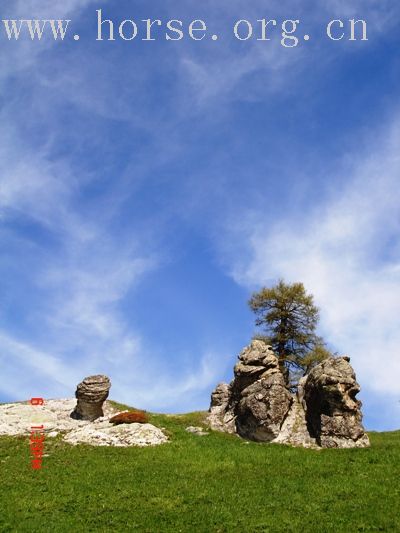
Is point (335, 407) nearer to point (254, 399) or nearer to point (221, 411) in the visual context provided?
point (254, 399)

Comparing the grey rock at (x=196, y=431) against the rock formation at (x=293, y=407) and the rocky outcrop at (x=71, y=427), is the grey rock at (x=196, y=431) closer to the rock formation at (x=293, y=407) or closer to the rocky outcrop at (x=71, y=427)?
the rock formation at (x=293, y=407)

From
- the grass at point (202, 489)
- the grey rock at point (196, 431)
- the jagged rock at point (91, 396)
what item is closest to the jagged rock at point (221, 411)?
the grey rock at point (196, 431)

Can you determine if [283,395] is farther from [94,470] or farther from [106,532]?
[106,532]

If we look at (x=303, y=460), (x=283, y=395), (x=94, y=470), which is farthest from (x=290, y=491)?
(x=283, y=395)

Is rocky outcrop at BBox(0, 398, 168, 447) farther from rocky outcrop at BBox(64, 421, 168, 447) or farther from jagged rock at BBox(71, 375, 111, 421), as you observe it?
jagged rock at BBox(71, 375, 111, 421)

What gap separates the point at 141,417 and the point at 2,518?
25.5 m

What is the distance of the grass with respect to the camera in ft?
85.8

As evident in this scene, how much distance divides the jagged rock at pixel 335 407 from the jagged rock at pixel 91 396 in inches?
930

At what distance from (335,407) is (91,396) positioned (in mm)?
27677

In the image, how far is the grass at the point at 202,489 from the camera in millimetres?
26156

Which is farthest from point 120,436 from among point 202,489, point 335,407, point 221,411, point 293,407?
point 335,407

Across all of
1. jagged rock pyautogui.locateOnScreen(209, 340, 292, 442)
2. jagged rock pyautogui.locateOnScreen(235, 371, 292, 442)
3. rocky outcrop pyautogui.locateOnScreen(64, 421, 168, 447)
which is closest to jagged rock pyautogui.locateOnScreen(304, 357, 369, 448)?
jagged rock pyautogui.locateOnScreen(235, 371, 292, 442)

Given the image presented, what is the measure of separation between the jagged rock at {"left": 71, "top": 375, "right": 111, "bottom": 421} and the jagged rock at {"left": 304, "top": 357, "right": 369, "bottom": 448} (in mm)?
23612

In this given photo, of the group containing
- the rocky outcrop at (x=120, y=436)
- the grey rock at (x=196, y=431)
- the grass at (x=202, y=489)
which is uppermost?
the grey rock at (x=196, y=431)
